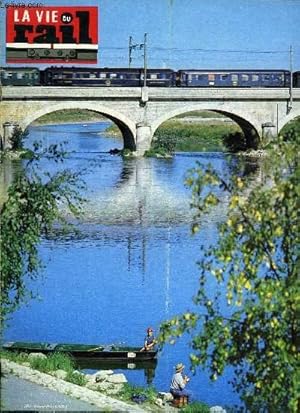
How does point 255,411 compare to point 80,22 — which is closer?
point 255,411

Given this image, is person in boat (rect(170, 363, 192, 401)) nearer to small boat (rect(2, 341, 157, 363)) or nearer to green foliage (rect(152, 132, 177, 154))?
small boat (rect(2, 341, 157, 363))

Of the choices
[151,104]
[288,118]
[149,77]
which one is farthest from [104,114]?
[288,118]

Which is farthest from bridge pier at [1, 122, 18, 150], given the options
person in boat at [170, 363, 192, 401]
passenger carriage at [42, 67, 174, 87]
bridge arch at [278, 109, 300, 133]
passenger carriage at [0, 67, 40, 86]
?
person in boat at [170, 363, 192, 401]

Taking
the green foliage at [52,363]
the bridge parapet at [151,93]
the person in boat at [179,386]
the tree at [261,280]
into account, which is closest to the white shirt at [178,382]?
the person in boat at [179,386]

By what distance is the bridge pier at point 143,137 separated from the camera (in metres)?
18.9

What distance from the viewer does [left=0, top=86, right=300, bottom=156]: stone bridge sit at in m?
18.8

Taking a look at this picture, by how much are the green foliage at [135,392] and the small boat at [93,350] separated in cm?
54

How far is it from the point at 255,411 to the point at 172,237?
564 cm

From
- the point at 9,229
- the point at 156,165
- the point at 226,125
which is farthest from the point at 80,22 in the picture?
the point at 226,125

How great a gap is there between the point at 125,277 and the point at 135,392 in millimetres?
2649

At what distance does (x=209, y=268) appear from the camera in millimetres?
3814

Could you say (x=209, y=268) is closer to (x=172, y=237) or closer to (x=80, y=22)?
(x=80, y=22)

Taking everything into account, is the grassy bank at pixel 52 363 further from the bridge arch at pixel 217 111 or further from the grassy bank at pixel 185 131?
the bridge arch at pixel 217 111

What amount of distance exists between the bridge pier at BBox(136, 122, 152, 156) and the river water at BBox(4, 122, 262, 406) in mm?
6441
